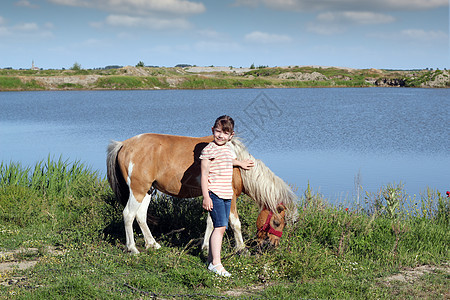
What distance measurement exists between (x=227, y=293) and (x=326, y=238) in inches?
73.6

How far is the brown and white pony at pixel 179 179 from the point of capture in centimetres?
514

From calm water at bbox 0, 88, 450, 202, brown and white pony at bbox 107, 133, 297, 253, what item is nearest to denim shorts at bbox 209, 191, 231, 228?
brown and white pony at bbox 107, 133, 297, 253

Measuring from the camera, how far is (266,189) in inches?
201

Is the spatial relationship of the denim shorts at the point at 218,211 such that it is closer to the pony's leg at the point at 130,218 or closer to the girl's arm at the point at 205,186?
the girl's arm at the point at 205,186

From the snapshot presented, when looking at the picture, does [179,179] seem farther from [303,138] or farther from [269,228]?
[303,138]

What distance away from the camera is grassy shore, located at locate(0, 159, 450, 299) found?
13.4ft

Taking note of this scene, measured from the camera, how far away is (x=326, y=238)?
5539 millimetres

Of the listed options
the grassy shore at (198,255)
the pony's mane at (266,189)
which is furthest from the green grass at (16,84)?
the pony's mane at (266,189)

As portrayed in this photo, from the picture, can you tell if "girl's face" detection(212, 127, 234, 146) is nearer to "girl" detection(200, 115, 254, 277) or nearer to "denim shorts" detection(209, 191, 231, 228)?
"girl" detection(200, 115, 254, 277)

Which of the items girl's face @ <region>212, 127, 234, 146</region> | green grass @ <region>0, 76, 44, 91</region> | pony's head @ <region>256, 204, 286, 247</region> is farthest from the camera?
green grass @ <region>0, 76, 44, 91</region>

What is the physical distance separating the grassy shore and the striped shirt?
0.73m

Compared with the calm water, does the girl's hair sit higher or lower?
higher

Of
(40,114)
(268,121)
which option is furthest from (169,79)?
(268,121)

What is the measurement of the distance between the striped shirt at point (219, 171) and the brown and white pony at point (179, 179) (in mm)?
629
